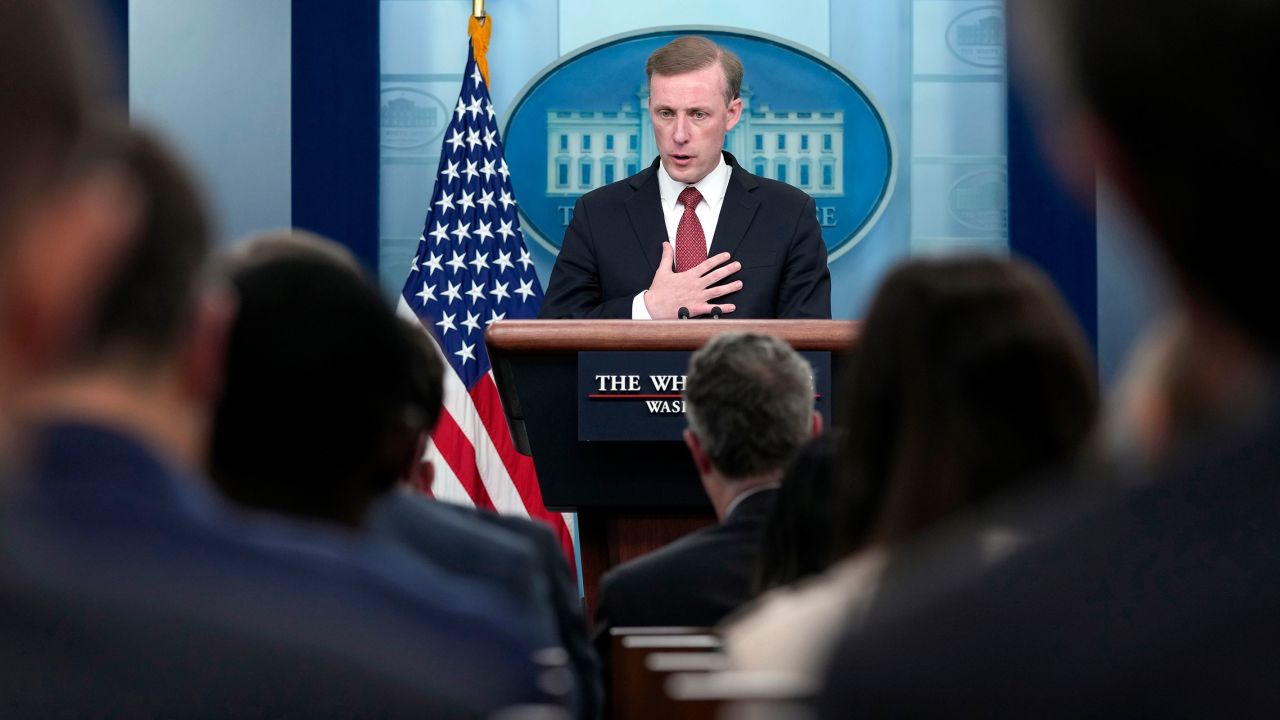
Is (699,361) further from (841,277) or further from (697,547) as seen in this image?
(841,277)

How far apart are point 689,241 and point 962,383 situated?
11.1ft

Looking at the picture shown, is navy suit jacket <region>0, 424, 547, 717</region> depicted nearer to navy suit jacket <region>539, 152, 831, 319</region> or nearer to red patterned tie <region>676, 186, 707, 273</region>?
navy suit jacket <region>539, 152, 831, 319</region>

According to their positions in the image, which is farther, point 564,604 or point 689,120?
point 689,120

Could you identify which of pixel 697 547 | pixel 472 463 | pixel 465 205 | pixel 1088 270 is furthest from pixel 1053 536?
pixel 1088 270

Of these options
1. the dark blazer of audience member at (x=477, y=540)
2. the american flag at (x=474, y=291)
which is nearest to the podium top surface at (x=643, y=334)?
the dark blazer of audience member at (x=477, y=540)

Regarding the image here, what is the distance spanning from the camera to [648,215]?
4707 mm

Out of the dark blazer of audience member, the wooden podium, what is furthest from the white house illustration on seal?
the dark blazer of audience member

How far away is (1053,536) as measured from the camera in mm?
623

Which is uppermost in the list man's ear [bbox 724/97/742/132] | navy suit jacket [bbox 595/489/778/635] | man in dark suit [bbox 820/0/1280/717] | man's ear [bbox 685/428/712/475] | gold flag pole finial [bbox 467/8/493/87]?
gold flag pole finial [bbox 467/8/493/87]

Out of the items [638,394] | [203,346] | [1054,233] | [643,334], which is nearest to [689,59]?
Result: [643,334]

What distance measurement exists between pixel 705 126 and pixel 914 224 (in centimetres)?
171

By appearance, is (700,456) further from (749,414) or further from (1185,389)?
(1185,389)

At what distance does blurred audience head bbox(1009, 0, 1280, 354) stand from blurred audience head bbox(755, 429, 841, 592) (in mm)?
1340

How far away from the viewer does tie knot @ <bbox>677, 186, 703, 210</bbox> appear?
4.82 metres
